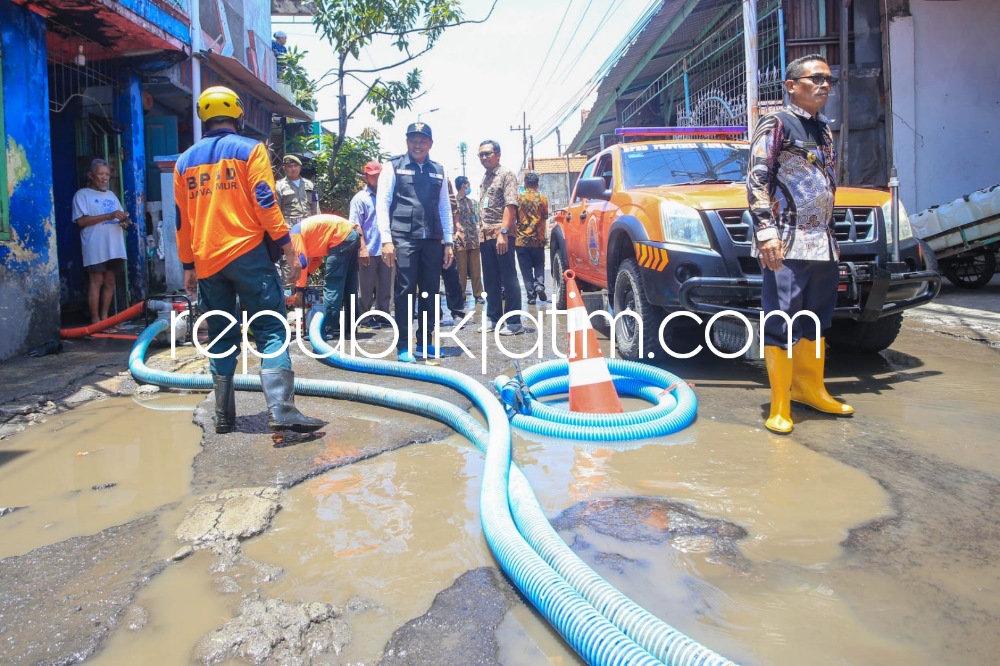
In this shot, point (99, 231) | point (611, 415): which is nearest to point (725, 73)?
point (99, 231)

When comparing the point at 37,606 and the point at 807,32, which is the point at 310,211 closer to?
the point at 37,606

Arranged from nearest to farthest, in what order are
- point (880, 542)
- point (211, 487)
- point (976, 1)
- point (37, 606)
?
1. point (37, 606)
2. point (880, 542)
3. point (211, 487)
4. point (976, 1)

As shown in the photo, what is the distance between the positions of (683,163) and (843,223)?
69.6 inches

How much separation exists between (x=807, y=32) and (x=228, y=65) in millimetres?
8980

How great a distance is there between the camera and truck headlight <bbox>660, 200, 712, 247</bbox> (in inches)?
187

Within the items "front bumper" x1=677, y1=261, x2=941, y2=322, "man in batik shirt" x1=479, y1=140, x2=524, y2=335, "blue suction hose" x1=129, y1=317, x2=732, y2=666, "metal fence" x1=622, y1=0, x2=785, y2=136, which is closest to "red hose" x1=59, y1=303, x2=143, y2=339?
"man in batik shirt" x1=479, y1=140, x2=524, y2=335

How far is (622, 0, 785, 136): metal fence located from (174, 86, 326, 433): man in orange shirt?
8943 millimetres

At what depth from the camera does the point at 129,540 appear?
103 inches

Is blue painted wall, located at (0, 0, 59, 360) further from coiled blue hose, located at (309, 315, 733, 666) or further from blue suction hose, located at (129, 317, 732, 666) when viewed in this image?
blue suction hose, located at (129, 317, 732, 666)

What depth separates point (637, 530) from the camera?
8.52 feet

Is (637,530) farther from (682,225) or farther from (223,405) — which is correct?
(682,225)

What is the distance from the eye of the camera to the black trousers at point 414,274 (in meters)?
5.87

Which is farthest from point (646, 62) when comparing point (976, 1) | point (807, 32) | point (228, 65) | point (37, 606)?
point (37, 606)

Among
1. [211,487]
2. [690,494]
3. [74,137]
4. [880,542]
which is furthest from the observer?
[74,137]
